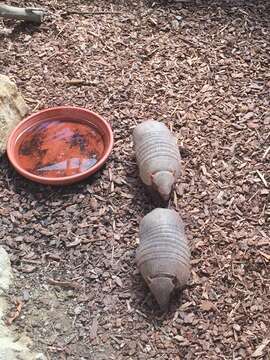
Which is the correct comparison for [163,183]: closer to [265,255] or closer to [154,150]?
[154,150]

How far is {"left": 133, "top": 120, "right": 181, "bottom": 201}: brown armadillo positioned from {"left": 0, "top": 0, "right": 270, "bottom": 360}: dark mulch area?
0.18 meters

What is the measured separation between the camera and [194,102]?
473 cm

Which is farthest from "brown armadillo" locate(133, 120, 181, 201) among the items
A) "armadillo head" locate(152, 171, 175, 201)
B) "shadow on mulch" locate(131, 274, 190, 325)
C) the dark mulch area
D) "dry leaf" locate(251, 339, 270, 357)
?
"dry leaf" locate(251, 339, 270, 357)

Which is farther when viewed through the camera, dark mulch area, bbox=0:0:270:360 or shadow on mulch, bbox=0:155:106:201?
shadow on mulch, bbox=0:155:106:201

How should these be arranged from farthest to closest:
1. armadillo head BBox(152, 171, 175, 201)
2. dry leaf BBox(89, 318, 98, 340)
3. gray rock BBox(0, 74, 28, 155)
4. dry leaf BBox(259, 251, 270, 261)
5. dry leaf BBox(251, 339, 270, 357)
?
gray rock BBox(0, 74, 28, 155) < armadillo head BBox(152, 171, 175, 201) < dry leaf BBox(259, 251, 270, 261) < dry leaf BBox(89, 318, 98, 340) < dry leaf BBox(251, 339, 270, 357)

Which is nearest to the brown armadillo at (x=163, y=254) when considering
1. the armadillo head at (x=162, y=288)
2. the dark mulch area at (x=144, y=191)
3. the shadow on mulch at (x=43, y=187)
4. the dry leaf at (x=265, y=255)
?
the armadillo head at (x=162, y=288)

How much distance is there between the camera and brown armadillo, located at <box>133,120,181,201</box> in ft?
12.8

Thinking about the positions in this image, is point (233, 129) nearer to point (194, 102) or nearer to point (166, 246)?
point (194, 102)

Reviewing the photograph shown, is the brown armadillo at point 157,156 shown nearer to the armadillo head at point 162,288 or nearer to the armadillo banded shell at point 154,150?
the armadillo banded shell at point 154,150

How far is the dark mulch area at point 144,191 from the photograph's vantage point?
11.3ft

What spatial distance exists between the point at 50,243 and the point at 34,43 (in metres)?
2.11

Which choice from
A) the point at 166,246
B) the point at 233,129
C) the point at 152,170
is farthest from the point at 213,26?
the point at 166,246

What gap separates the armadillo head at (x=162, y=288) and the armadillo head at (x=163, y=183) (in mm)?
662

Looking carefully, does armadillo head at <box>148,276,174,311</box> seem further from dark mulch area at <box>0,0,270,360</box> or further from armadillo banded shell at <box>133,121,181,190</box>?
armadillo banded shell at <box>133,121,181,190</box>
